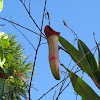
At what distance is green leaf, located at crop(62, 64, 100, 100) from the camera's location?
73cm

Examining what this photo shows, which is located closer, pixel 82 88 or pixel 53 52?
pixel 53 52

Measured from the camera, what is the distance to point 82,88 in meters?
0.74

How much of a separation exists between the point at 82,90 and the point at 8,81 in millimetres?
2915

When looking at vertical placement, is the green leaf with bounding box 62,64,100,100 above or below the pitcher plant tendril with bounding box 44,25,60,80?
below

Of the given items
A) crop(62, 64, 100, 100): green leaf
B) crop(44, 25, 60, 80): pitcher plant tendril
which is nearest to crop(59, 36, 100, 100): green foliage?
crop(62, 64, 100, 100): green leaf

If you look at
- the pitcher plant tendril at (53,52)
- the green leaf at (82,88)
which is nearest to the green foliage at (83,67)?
the green leaf at (82,88)

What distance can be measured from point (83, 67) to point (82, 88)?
0.19 metres

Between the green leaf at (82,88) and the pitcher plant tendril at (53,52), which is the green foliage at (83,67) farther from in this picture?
the pitcher plant tendril at (53,52)

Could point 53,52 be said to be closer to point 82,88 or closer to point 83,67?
point 83,67

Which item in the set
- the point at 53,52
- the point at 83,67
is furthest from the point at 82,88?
the point at 53,52

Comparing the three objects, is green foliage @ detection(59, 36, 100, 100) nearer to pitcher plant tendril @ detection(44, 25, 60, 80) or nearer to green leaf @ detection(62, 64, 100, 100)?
green leaf @ detection(62, 64, 100, 100)

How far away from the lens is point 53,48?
400mm

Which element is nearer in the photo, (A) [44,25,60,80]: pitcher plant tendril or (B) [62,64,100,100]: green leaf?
(A) [44,25,60,80]: pitcher plant tendril

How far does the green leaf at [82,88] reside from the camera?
73cm
